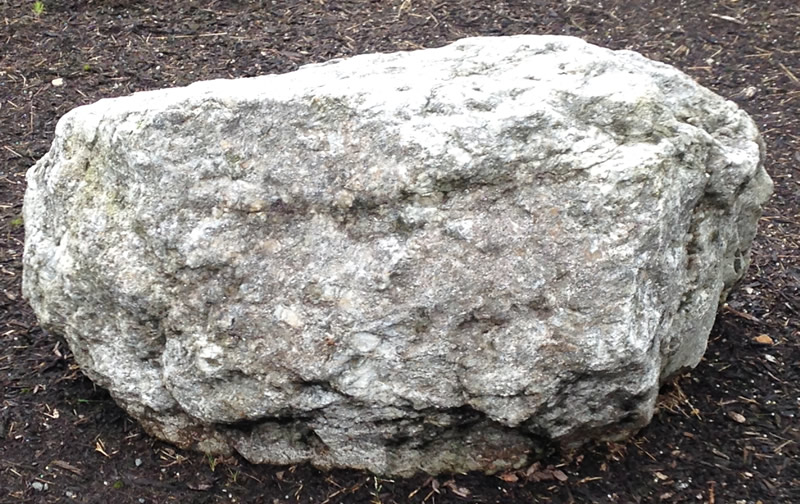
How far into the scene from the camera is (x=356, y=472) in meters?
2.90

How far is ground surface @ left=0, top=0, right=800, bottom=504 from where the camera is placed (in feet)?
9.44

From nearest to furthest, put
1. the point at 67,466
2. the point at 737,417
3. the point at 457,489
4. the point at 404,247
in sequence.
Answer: the point at 404,247, the point at 457,489, the point at 67,466, the point at 737,417

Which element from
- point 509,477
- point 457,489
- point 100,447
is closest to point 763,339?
point 509,477

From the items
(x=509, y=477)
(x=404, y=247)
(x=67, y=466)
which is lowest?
(x=67, y=466)

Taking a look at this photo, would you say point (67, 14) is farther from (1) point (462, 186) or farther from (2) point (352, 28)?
(1) point (462, 186)

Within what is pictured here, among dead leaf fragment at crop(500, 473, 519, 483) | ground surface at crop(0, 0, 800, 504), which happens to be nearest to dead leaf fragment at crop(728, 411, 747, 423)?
Result: ground surface at crop(0, 0, 800, 504)

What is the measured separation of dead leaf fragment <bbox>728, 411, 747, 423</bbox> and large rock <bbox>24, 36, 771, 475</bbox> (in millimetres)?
468

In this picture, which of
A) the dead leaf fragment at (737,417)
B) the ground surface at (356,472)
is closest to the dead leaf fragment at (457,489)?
the ground surface at (356,472)

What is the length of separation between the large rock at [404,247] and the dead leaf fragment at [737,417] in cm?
47

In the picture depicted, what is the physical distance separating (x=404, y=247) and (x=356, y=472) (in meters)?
0.86

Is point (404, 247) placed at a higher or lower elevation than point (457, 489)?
higher

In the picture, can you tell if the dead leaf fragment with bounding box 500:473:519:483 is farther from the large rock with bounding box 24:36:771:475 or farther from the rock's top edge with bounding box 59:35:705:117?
the rock's top edge with bounding box 59:35:705:117

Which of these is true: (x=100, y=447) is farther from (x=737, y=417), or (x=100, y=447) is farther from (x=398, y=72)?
(x=737, y=417)

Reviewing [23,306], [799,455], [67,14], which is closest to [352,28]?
[67,14]
